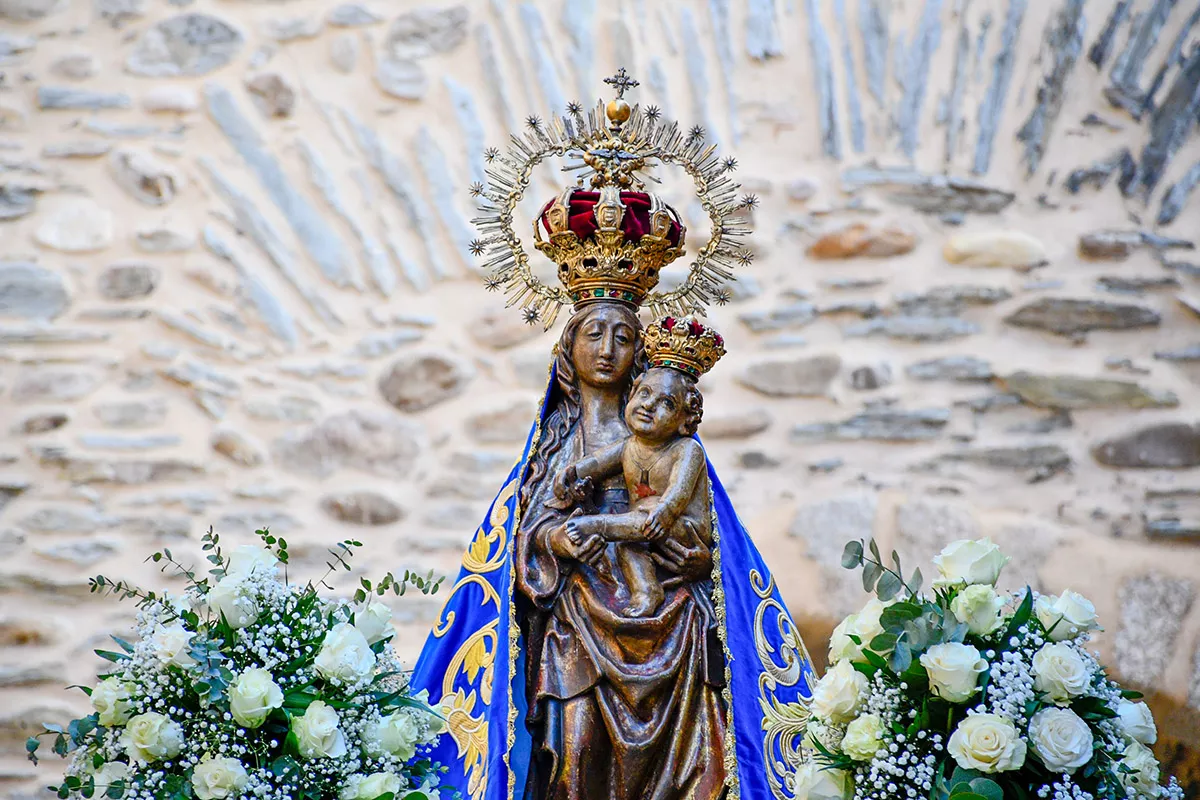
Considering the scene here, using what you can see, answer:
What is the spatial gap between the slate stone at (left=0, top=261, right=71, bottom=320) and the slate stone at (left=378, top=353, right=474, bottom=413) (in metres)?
1.02

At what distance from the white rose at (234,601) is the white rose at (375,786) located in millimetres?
339

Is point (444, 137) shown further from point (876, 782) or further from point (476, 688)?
point (876, 782)

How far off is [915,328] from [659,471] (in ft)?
5.83

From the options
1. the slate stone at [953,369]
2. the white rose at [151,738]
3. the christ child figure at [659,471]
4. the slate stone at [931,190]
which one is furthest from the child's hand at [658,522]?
the slate stone at [931,190]

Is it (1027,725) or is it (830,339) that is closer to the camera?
(1027,725)

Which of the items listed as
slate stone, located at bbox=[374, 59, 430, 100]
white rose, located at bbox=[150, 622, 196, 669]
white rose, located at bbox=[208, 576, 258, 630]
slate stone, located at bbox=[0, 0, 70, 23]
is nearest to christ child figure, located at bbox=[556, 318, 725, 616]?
white rose, located at bbox=[208, 576, 258, 630]

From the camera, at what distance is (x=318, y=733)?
237 cm

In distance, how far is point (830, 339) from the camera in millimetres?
4375

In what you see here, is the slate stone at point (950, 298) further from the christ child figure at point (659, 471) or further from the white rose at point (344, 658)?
the white rose at point (344, 658)

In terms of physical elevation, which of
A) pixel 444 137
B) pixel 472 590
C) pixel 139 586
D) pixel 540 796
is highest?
pixel 444 137

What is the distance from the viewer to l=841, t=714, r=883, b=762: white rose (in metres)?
2.24

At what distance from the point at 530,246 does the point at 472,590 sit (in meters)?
1.79

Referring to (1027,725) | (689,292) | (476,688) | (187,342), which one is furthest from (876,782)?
(187,342)

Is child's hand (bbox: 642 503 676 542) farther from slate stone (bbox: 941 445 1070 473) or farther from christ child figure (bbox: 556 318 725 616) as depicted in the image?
slate stone (bbox: 941 445 1070 473)
